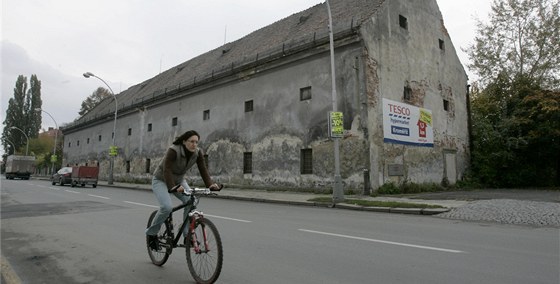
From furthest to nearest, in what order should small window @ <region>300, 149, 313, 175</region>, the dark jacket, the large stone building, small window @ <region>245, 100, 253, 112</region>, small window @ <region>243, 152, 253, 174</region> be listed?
1. small window @ <region>245, 100, 253, 112</region>
2. small window @ <region>243, 152, 253, 174</region>
3. small window @ <region>300, 149, 313, 175</region>
4. the large stone building
5. the dark jacket

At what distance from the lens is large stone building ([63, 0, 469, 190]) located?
1702 centimetres

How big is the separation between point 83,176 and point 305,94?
56.9 feet

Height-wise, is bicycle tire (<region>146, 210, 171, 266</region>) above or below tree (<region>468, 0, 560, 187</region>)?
below

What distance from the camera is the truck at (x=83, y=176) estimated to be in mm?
25344

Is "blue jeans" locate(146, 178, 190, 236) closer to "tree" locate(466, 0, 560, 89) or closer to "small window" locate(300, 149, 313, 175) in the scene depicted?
"small window" locate(300, 149, 313, 175)

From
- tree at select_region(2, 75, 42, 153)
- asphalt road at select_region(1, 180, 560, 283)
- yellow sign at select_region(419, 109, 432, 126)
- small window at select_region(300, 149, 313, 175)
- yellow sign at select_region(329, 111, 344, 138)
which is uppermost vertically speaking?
tree at select_region(2, 75, 42, 153)

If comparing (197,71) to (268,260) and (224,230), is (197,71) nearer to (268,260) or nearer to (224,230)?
(224,230)

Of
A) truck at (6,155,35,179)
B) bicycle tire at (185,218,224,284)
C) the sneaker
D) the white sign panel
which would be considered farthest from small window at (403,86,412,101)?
truck at (6,155,35,179)

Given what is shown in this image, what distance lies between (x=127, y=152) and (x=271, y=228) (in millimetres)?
30929

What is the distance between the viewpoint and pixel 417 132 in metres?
19.1

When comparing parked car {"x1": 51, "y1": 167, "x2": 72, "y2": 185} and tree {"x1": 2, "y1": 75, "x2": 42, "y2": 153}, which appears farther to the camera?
tree {"x1": 2, "y1": 75, "x2": 42, "y2": 153}

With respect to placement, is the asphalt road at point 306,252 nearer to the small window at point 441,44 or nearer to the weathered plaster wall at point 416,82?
the weathered plaster wall at point 416,82

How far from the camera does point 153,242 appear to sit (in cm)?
463

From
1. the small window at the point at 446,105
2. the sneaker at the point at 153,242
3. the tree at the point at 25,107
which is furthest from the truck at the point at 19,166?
the sneaker at the point at 153,242
